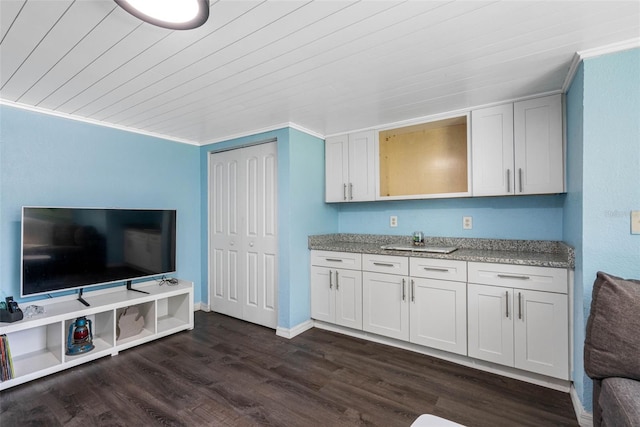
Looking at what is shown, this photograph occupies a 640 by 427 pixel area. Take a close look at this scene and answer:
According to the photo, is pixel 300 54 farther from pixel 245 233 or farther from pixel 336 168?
pixel 245 233

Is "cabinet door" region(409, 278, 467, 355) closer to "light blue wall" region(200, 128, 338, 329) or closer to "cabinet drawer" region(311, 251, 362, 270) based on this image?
"cabinet drawer" region(311, 251, 362, 270)

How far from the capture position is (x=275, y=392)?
82.3 inches

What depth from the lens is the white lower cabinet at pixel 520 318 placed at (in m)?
2.05

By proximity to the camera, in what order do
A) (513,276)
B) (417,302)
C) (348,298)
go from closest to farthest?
(513,276), (417,302), (348,298)

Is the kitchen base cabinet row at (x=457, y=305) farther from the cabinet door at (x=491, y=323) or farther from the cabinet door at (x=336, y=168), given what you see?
the cabinet door at (x=336, y=168)

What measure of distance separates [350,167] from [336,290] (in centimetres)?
137

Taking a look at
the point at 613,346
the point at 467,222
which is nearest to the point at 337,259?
the point at 467,222

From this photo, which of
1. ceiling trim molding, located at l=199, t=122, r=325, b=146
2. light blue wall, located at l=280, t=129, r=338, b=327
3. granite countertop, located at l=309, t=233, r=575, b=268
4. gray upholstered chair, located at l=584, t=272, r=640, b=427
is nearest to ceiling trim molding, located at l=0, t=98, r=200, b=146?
ceiling trim molding, located at l=199, t=122, r=325, b=146

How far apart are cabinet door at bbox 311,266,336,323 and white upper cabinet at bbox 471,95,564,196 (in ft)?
5.53

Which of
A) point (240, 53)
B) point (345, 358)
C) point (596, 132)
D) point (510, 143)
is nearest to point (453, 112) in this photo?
point (510, 143)

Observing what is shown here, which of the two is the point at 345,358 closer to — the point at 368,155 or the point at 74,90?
the point at 368,155

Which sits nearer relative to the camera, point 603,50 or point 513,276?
point 603,50

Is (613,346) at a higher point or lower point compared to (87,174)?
lower

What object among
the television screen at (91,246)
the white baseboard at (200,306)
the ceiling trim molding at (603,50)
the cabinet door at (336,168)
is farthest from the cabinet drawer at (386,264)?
the white baseboard at (200,306)
